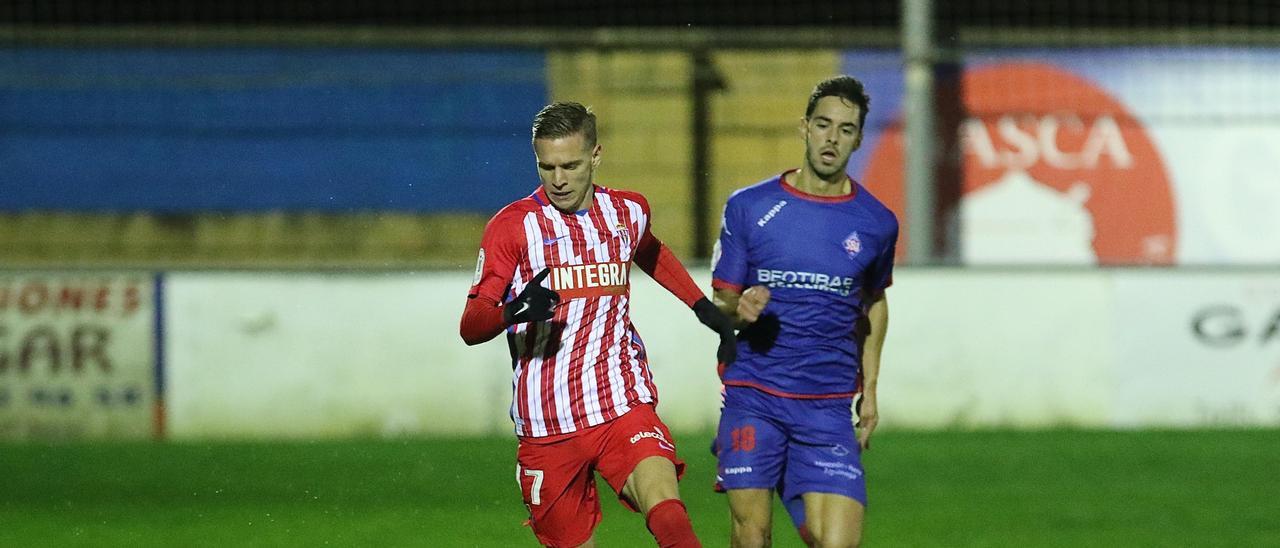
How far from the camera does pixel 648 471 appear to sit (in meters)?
4.60

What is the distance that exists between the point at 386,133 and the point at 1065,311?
4.88 metres

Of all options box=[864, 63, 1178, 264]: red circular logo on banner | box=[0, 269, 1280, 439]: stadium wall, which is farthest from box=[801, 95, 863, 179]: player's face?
box=[864, 63, 1178, 264]: red circular logo on banner

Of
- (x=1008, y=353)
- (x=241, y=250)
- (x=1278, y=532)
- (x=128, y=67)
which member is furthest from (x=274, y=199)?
(x=1278, y=532)

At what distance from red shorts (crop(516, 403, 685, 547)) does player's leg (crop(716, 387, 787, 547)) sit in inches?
10.0

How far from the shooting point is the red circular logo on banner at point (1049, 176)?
1201 centimetres

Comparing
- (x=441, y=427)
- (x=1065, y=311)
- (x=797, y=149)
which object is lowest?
(x=441, y=427)

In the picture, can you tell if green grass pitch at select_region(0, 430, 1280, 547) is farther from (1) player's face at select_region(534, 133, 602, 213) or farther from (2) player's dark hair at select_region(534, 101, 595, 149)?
(2) player's dark hair at select_region(534, 101, 595, 149)

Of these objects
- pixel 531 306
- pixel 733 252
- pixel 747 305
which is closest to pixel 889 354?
pixel 733 252

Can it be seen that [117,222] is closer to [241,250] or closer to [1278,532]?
[241,250]

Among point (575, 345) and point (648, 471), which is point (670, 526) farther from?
point (575, 345)

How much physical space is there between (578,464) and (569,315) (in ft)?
1.41

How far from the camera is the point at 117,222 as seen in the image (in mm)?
11883

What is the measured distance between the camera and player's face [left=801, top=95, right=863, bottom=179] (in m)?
4.91

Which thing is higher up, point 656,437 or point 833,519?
point 656,437
